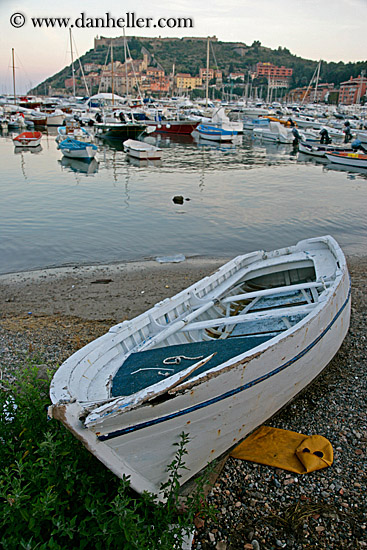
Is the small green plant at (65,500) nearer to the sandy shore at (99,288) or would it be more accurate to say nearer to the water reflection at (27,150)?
the sandy shore at (99,288)

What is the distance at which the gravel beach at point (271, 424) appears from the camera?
12.3ft

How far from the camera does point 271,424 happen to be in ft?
16.8

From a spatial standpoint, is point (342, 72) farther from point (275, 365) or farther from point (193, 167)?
point (275, 365)

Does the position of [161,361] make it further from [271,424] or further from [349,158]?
[349,158]

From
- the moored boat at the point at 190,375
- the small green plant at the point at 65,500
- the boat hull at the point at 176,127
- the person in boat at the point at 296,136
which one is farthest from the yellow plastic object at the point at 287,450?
the boat hull at the point at 176,127

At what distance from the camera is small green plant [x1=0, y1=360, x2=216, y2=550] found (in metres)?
2.92

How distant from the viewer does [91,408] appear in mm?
3432

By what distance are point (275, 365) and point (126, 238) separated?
459 inches

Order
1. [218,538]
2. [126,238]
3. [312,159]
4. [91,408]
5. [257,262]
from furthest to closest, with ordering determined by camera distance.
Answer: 1. [312,159]
2. [126,238]
3. [257,262]
4. [218,538]
5. [91,408]

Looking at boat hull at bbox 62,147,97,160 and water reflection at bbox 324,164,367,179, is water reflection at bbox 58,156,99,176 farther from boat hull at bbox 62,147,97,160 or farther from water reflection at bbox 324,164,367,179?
water reflection at bbox 324,164,367,179

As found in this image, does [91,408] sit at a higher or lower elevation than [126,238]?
higher

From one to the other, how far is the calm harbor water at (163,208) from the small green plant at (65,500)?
367 inches

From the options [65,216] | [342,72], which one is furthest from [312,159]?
[342,72]

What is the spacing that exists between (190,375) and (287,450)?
166 cm
